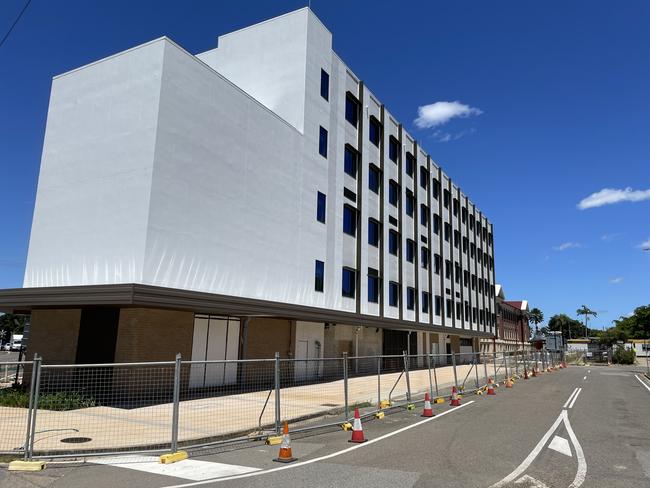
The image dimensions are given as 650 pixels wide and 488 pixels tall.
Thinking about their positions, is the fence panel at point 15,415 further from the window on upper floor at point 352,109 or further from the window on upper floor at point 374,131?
the window on upper floor at point 374,131

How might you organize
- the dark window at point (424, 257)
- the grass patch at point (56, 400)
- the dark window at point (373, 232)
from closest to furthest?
the grass patch at point (56, 400) → the dark window at point (373, 232) → the dark window at point (424, 257)

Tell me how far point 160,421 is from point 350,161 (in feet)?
73.1

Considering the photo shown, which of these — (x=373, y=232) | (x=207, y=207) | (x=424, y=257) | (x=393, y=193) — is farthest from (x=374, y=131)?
(x=207, y=207)

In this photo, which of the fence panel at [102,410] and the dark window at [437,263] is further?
the dark window at [437,263]

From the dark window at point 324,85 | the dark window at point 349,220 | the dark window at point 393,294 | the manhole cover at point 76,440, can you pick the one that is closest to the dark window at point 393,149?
the dark window at point 349,220

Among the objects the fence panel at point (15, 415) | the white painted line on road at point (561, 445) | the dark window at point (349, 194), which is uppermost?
the dark window at point (349, 194)

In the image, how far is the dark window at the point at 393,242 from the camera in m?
36.5

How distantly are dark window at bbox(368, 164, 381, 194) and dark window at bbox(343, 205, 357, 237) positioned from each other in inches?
125

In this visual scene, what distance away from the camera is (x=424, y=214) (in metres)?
44.3

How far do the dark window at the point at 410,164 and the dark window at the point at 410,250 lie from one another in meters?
5.78

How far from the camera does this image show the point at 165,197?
693 inches

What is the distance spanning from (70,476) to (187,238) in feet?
37.4

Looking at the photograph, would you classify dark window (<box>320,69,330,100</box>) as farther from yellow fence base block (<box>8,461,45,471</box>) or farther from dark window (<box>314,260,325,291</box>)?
yellow fence base block (<box>8,461,45,471</box>)

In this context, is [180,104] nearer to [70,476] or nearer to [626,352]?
[70,476]
